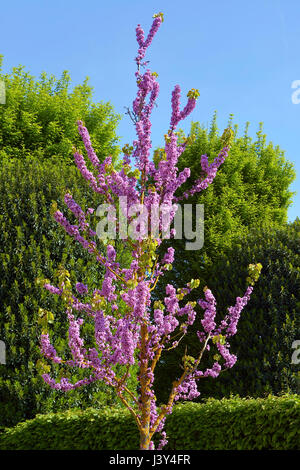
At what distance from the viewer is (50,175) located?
35.2 ft

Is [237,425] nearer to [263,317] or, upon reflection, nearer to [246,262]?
[263,317]

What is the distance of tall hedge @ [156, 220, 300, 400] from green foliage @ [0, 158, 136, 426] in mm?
2634

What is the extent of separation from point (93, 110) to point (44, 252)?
881 centimetres

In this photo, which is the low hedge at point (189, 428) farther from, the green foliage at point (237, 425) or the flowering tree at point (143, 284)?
the flowering tree at point (143, 284)

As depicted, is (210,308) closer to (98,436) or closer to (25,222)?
(98,436)

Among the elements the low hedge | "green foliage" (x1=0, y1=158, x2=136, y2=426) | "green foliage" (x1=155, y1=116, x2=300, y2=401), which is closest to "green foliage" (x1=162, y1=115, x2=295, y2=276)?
"green foliage" (x1=155, y1=116, x2=300, y2=401)

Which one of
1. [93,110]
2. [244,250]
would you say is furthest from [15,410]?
[93,110]

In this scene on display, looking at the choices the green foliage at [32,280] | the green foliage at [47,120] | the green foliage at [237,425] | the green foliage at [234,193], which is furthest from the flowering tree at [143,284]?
the green foliage at [47,120]

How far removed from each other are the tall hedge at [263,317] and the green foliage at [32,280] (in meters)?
2.63

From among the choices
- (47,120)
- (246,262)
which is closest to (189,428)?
(246,262)

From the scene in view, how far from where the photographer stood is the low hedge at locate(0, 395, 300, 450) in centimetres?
713

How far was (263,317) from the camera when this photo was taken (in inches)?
413

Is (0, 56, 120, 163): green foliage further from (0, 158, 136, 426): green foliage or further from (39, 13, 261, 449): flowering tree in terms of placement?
(39, 13, 261, 449): flowering tree

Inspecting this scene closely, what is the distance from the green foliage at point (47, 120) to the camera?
603 inches
